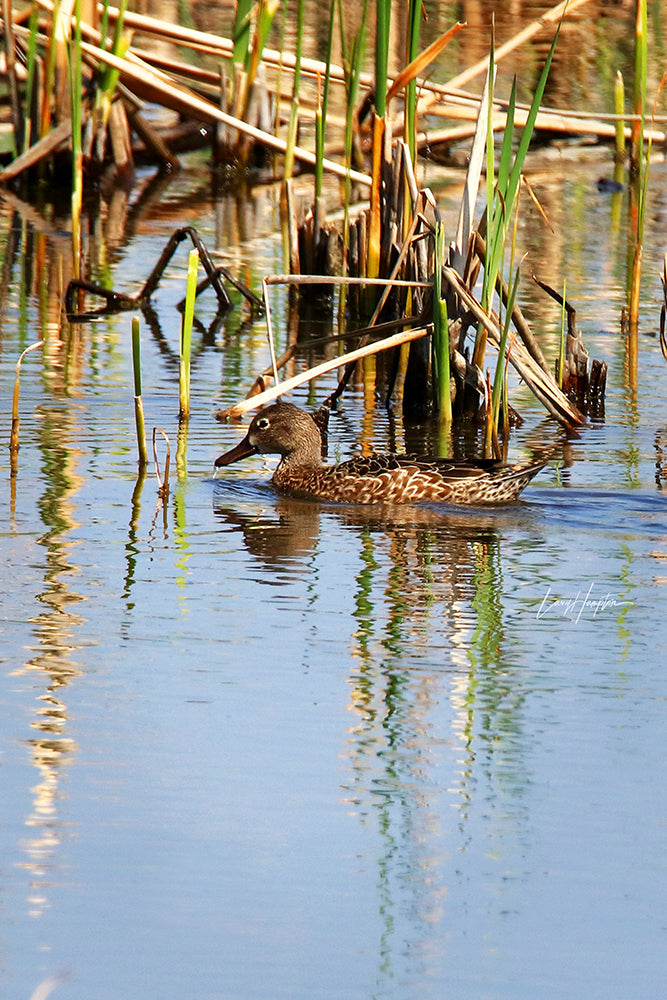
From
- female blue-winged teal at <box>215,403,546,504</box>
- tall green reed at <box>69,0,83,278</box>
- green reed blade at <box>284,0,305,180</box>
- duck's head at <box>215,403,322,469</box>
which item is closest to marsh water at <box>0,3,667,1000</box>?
female blue-winged teal at <box>215,403,546,504</box>

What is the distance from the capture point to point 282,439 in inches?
348

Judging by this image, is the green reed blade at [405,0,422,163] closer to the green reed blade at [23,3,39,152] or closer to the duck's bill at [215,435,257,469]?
the duck's bill at [215,435,257,469]

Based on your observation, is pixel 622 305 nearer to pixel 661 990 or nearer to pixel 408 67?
pixel 408 67

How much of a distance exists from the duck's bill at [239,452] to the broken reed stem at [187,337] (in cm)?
52

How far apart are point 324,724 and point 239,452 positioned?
3.82m

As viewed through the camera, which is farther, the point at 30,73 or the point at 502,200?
the point at 30,73

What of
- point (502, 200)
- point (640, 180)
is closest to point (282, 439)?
point (502, 200)

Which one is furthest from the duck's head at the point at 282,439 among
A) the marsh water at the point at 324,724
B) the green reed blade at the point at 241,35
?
the green reed blade at the point at 241,35

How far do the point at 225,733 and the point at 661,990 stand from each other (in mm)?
1674

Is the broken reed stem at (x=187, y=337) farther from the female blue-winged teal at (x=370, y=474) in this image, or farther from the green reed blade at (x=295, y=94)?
the green reed blade at (x=295, y=94)

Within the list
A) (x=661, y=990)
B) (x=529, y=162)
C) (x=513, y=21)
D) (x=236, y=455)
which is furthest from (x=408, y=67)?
(x=513, y=21)

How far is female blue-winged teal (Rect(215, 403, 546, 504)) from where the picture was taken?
8.16 m

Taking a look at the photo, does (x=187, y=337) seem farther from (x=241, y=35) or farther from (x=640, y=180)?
(x=241, y=35)

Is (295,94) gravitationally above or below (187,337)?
above
